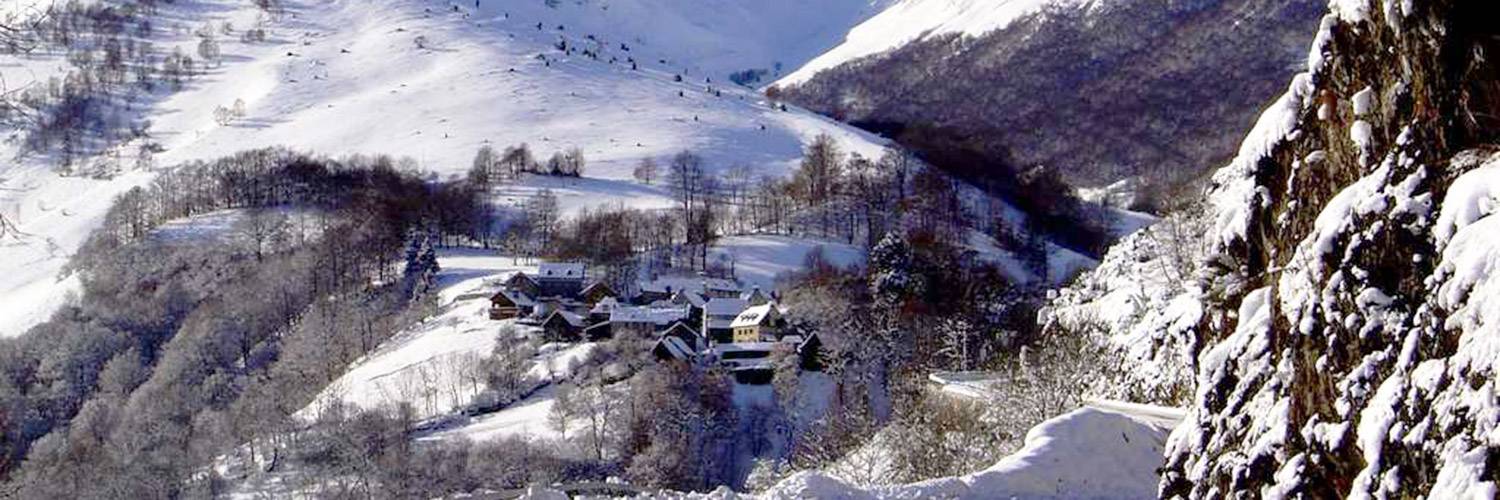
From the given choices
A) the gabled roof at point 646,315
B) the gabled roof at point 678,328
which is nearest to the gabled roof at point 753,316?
the gabled roof at point 646,315

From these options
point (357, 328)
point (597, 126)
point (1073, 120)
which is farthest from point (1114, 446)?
point (1073, 120)

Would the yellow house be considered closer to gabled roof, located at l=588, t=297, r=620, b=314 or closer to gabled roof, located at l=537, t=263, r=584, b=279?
gabled roof, located at l=588, t=297, r=620, b=314

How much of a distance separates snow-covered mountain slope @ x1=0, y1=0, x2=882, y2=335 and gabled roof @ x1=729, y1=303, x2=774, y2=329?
32.7 metres

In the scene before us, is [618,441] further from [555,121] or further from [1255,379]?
[555,121]

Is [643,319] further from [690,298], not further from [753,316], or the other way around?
[690,298]

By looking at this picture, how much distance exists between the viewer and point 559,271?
63.8 meters

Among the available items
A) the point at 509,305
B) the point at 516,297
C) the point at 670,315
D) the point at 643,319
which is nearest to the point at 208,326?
the point at 516,297

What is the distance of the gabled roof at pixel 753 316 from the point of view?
53.1 m

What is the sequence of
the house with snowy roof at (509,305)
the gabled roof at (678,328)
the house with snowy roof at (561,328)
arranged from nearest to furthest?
the gabled roof at (678,328)
the house with snowy roof at (561,328)
the house with snowy roof at (509,305)

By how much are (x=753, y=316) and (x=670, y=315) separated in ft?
9.51

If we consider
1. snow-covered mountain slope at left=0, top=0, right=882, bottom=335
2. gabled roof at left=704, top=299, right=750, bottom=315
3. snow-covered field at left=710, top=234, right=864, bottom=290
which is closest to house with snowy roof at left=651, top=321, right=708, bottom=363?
gabled roof at left=704, top=299, right=750, bottom=315

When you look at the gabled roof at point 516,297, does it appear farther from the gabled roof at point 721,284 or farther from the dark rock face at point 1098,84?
the dark rock face at point 1098,84

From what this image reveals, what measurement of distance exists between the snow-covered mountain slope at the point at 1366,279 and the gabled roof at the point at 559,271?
57.0 metres

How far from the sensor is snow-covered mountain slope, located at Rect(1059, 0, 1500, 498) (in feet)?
15.5
